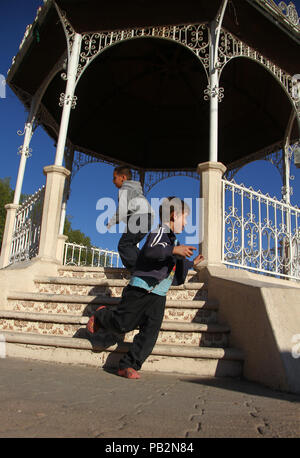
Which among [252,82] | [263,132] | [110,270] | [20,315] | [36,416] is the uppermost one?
[252,82]

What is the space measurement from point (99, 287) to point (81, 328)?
0.88 metres

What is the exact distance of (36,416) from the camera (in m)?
1.43

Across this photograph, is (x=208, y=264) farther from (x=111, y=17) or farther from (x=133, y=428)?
(x=111, y=17)

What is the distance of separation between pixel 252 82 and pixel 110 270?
646 centimetres

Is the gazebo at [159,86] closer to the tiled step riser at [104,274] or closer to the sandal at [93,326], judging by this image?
the tiled step riser at [104,274]

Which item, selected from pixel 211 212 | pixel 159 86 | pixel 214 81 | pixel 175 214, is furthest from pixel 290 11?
pixel 175 214

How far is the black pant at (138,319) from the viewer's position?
8.83 ft

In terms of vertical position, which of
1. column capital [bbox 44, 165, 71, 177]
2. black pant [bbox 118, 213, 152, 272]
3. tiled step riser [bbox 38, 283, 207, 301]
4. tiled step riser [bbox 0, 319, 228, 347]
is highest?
column capital [bbox 44, 165, 71, 177]

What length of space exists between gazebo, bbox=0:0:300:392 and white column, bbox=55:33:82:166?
0.02 metres

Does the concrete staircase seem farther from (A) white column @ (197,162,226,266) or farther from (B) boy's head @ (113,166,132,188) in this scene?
(B) boy's head @ (113,166,132,188)

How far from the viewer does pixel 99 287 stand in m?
4.28

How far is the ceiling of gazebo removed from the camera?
6.29 metres

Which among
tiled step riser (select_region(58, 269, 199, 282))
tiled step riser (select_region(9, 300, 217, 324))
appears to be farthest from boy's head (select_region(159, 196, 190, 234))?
tiled step riser (select_region(58, 269, 199, 282))
